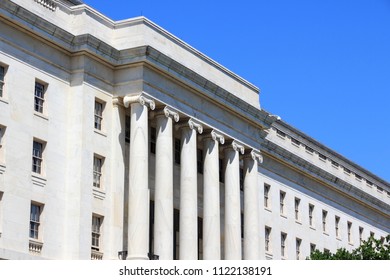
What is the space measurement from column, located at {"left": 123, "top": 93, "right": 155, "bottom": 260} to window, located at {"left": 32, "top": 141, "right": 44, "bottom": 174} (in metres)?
5.20

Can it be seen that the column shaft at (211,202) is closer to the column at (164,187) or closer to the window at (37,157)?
the column at (164,187)

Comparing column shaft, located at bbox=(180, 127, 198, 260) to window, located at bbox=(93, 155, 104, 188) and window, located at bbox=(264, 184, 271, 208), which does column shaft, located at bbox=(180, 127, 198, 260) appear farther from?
window, located at bbox=(264, 184, 271, 208)

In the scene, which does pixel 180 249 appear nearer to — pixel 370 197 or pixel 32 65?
pixel 32 65

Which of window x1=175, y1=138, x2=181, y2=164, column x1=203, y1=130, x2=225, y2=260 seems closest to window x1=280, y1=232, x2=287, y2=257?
column x1=203, y1=130, x2=225, y2=260

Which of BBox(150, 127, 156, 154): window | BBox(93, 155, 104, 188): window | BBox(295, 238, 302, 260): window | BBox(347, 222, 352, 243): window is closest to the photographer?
BBox(93, 155, 104, 188): window

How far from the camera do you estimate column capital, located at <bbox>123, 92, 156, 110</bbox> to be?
5203cm

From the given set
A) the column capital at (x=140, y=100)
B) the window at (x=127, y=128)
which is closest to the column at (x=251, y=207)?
the window at (x=127, y=128)

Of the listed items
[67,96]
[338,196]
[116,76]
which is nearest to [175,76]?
[116,76]

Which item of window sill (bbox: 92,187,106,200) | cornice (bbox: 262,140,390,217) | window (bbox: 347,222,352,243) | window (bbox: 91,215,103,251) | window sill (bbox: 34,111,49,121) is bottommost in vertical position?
window (bbox: 91,215,103,251)

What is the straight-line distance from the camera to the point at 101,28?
53.4 meters

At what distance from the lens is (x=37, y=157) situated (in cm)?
4862

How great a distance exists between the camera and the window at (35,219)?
47.4 metres

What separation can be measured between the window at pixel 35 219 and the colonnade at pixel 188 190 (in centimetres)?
526

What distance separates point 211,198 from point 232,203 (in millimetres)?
2624
